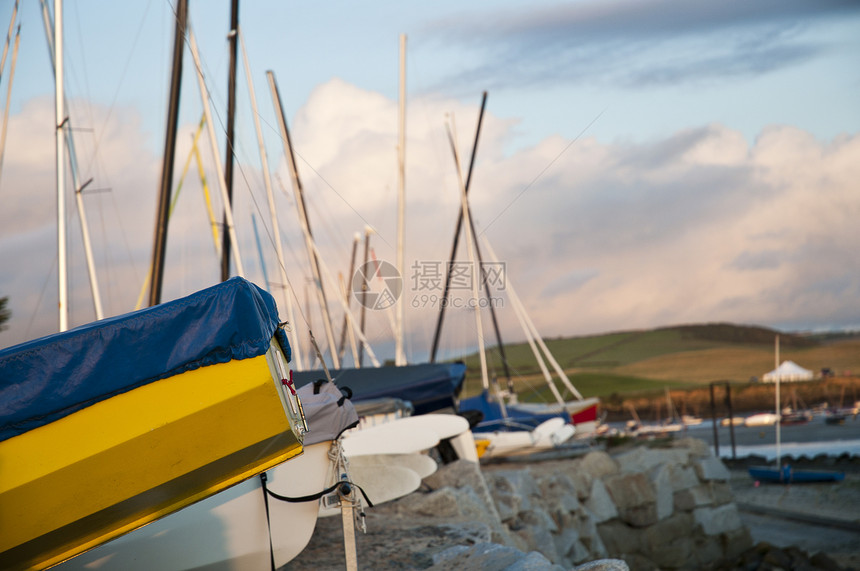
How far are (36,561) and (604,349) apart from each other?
94.8 meters

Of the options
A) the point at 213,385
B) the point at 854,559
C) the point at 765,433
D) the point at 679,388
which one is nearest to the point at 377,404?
the point at 213,385

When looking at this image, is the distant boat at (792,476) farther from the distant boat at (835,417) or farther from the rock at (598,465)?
the distant boat at (835,417)

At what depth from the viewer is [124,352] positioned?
202 inches

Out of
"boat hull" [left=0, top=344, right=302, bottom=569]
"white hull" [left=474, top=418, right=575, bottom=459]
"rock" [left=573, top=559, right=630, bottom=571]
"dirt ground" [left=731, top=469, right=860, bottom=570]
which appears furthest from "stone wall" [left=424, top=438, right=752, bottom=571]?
"boat hull" [left=0, top=344, right=302, bottom=569]

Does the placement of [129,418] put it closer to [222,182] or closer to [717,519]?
[222,182]

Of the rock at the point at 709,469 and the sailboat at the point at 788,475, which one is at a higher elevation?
the rock at the point at 709,469

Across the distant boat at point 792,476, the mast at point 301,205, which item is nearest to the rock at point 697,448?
the distant boat at point 792,476

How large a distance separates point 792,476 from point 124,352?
93.1 feet

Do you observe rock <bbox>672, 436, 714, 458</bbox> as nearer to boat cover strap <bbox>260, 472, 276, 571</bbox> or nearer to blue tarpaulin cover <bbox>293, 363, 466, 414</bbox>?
blue tarpaulin cover <bbox>293, 363, 466, 414</bbox>

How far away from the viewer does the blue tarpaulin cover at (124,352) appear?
491 cm

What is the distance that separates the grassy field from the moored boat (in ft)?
202

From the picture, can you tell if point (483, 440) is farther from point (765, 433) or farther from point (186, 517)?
point (765, 433)

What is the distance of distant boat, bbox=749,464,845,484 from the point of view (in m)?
28.3

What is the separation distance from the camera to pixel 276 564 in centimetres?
762
